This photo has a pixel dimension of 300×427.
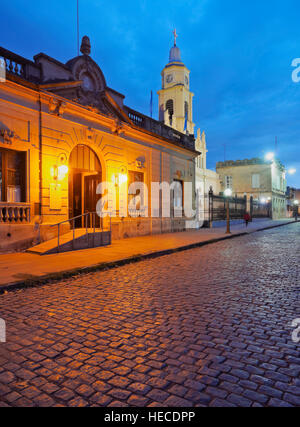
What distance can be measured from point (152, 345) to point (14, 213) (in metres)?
9.02

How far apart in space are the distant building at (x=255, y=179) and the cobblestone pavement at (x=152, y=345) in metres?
49.3

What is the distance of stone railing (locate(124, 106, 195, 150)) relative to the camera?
56.4ft

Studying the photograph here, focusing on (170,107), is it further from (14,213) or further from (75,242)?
(14,213)

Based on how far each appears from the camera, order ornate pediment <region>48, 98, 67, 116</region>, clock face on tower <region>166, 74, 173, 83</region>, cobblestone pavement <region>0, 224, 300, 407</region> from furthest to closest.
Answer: clock face on tower <region>166, 74, 173, 83</region>, ornate pediment <region>48, 98, 67, 116</region>, cobblestone pavement <region>0, 224, 300, 407</region>

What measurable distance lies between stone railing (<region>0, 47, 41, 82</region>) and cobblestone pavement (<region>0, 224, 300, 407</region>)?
900cm

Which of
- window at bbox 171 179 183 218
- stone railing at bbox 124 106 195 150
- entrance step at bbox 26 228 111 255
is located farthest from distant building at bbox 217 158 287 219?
entrance step at bbox 26 228 111 255

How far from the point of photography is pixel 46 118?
11484 mm

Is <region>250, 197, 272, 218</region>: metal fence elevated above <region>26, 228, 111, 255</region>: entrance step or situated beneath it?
elevated above

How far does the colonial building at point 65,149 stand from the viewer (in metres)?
10.5

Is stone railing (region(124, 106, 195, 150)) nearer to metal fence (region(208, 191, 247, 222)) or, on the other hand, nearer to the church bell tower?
metal fence (region(208, 191, 247, 222))

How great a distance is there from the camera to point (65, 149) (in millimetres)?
12328
